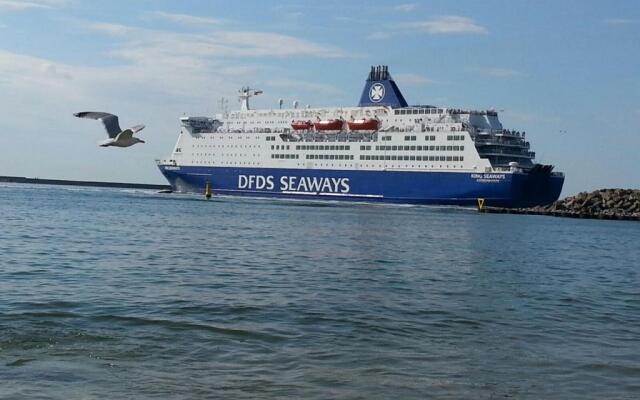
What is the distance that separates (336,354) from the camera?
25.6ft

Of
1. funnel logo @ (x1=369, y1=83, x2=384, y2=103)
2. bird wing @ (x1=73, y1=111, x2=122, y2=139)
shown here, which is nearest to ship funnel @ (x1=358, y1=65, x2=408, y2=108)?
funnel logo @ (x1=369, y1=83, x2=384, y2=103)

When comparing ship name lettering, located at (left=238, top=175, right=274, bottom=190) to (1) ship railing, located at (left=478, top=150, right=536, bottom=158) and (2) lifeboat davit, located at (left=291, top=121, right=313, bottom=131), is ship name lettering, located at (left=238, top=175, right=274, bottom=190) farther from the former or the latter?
(1) ship railing, located at (left=478, top=150, right=536, bottom=158)

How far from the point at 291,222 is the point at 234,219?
2453 millimetres

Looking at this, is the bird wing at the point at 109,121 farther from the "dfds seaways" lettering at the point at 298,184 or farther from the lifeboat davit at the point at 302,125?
the lifeboat davit at the point at 302,125

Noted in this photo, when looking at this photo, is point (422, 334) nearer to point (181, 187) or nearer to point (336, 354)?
point (336, 354)

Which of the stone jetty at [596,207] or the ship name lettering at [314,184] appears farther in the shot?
the ship name lettering at [314,184]

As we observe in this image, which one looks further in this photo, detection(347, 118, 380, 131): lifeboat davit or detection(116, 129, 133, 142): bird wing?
detection(347, 118, 380, 131): lifeboat davit

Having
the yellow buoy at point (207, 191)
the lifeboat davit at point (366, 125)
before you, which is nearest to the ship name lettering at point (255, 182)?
the yellow buoy at point (207, 191)

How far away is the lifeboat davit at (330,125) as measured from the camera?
5944 cm

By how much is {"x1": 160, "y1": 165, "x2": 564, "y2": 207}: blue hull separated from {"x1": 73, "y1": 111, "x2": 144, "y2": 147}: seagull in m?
41.1

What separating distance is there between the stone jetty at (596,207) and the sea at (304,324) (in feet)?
113

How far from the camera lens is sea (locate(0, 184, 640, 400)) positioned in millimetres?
6691

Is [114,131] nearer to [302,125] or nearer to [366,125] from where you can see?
[366,125]

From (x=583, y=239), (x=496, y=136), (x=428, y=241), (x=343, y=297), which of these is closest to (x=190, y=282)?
(x=343, y=297)
